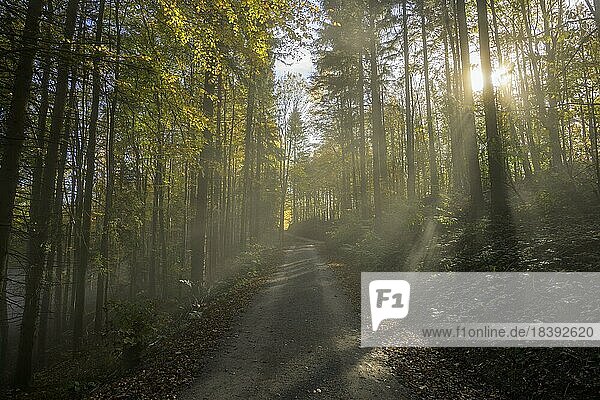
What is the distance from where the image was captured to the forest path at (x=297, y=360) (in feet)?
16.7

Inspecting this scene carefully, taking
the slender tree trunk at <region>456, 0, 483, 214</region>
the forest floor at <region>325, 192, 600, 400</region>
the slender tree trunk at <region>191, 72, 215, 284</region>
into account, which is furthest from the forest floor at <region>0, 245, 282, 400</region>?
the slender tree trunk at <region>456, 0, 483, 214</region>

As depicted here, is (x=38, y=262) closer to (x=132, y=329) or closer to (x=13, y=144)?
(x=132, y=329)

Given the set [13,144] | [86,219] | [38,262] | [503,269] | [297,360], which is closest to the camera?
[13,144]

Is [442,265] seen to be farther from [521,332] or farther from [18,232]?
[18,232]

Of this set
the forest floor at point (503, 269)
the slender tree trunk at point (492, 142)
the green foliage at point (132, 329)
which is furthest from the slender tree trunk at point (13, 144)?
the slender tree trunk at point (492, 142)

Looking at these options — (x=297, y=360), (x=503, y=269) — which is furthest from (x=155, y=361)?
(x=503, y=269)

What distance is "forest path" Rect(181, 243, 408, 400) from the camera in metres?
5.10

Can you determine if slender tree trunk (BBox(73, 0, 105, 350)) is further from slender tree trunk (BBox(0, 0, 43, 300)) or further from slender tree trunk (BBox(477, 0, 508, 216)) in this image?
slender tree trunk (BBox(477, 0, 508, 216))

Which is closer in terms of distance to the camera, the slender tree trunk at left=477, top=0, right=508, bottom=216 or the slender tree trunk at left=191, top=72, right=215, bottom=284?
the slender tree trunk at left=477, top=0, right=508, bottom=216

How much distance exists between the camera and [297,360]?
619cm

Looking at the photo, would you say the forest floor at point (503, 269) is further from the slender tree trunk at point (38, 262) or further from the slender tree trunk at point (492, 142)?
the slender tree trunk at point (38, 262)

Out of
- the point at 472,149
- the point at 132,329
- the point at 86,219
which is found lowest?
the point at 132,329

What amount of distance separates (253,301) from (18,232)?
246 inches

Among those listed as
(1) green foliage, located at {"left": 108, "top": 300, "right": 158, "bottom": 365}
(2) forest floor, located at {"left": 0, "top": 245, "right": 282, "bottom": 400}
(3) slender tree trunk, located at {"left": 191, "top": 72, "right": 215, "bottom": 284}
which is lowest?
(2) forest floor, located at {"left": 0, "top": 245, "right": 282, "bottom": 400}
